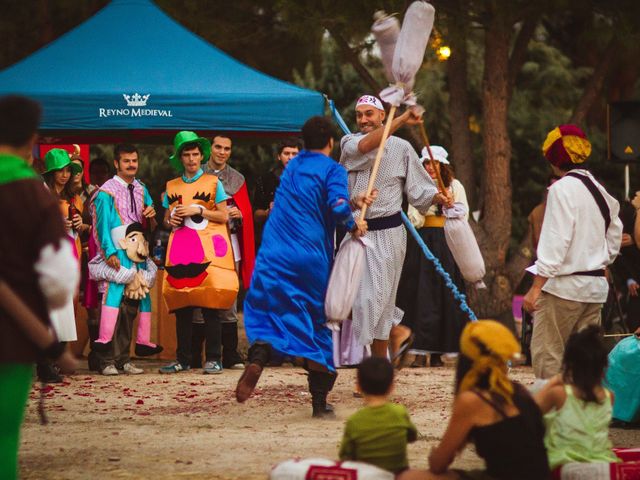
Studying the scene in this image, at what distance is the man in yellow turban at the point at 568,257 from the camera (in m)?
6.87

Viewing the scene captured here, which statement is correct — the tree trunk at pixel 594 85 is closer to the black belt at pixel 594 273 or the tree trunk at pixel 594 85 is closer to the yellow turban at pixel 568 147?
the yellow turban at pixel 568 147

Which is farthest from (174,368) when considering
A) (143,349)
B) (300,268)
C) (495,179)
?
(495,179)

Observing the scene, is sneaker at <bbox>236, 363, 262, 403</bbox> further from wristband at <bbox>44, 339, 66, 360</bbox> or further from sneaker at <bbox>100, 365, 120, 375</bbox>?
sneaker at <bbox>100, 365, 120, 375</bbox>

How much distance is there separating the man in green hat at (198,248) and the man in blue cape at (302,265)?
2.56 meters

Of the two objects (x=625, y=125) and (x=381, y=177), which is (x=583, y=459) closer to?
(x=381, y=177)

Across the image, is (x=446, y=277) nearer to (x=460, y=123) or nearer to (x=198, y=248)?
(x=198, y=248)

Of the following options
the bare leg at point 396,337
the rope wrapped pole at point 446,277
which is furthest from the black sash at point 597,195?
the rope wrapped pole at point 446,277

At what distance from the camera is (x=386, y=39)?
844 cm

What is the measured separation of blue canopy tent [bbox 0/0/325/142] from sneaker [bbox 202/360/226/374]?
1.96m

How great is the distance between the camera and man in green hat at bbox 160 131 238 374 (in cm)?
1052

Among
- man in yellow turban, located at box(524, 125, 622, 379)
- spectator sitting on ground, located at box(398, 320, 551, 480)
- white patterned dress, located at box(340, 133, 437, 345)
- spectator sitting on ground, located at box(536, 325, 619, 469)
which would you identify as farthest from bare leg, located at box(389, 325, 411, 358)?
spectator sitting on ground, located at box(398, 320, 551, 480)

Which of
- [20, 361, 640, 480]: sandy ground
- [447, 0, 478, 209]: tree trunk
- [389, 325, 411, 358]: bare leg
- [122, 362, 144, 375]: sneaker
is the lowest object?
[20, 361, 640, 480]: sandy ground

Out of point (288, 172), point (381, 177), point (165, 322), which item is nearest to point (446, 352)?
point (165, 322)

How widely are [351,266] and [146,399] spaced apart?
2.01 meters
